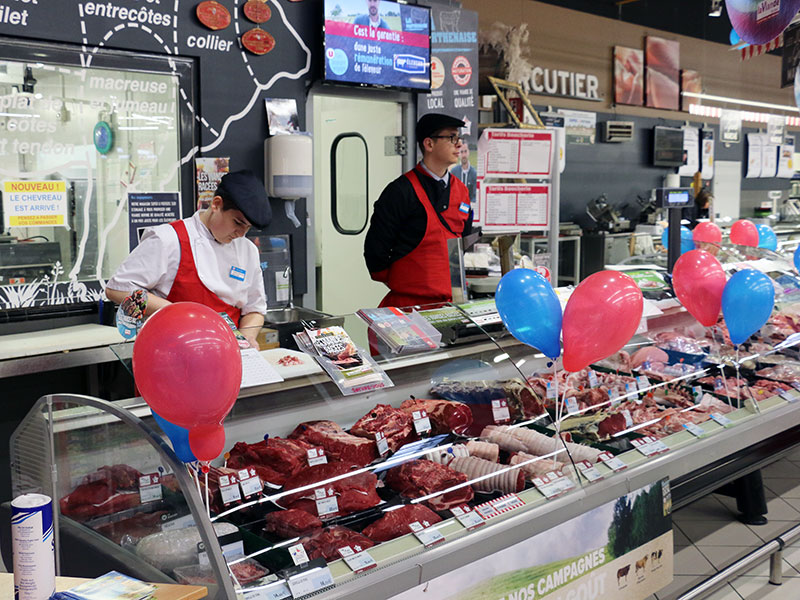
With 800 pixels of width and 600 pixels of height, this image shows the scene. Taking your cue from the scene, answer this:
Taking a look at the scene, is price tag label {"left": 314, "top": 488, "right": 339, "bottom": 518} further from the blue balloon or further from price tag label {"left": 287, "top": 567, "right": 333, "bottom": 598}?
the blue balloon

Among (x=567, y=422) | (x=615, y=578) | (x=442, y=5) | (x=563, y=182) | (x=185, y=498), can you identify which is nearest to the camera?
(x=185, y=498)

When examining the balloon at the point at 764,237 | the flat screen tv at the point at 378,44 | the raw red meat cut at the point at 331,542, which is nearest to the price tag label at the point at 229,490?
the raw red meat cut at the point at 331,542

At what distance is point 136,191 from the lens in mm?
4750

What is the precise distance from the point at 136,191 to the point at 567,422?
301 centimetres

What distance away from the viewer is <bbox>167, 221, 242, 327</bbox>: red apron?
127 inches

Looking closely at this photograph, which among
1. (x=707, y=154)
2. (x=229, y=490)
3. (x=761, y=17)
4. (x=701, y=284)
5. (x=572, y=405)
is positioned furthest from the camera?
(x=707, y=154)

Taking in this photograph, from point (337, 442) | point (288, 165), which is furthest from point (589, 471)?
point (288, 165)

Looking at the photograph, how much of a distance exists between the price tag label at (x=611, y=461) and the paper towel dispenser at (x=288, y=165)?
10.0ft

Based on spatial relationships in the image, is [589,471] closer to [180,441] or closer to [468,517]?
[468,517]

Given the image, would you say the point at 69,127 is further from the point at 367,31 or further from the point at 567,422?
the point at 567,422

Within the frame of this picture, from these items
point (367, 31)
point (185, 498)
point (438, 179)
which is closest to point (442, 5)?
point (367, 31)

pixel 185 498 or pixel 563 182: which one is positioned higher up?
pixel 563 182

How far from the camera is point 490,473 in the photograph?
8.38 ft

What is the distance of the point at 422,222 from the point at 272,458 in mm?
2090
